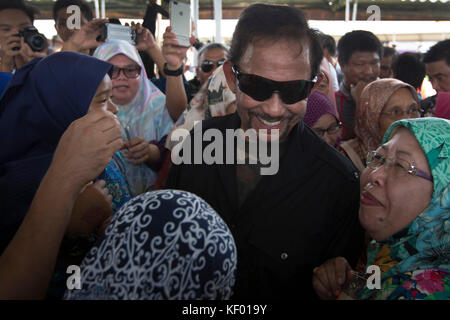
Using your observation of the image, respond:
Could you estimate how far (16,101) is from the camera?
55.9 inches

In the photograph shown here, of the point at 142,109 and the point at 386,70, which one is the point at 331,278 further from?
the point at 386,70

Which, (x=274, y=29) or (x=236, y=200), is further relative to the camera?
(x=236, y=200)

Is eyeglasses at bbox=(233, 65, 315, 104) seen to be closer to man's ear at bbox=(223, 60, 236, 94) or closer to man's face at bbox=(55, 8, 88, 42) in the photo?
man's ear at bbox=(223, 60, 236, 94)

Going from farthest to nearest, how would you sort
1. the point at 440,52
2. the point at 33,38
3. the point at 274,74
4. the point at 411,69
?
the point at 411,69
the point at 440,52
the point at 33,38
the point at 274,74

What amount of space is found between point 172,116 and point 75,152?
1856 mm

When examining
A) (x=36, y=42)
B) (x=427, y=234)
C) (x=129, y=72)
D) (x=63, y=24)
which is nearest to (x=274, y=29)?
(x=427, y=234)

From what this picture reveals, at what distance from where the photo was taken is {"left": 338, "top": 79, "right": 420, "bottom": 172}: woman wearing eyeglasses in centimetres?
269

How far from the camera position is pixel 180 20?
8.60ft

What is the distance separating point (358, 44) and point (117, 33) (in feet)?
8.05

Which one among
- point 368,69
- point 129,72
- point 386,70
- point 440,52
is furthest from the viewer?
point 386,70

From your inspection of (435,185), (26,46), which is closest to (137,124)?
(26,46)

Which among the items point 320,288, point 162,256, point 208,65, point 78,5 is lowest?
point 320,288

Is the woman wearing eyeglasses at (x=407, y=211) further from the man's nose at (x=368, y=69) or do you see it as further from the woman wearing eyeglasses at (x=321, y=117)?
the man's nose at (x=368, y=69)
